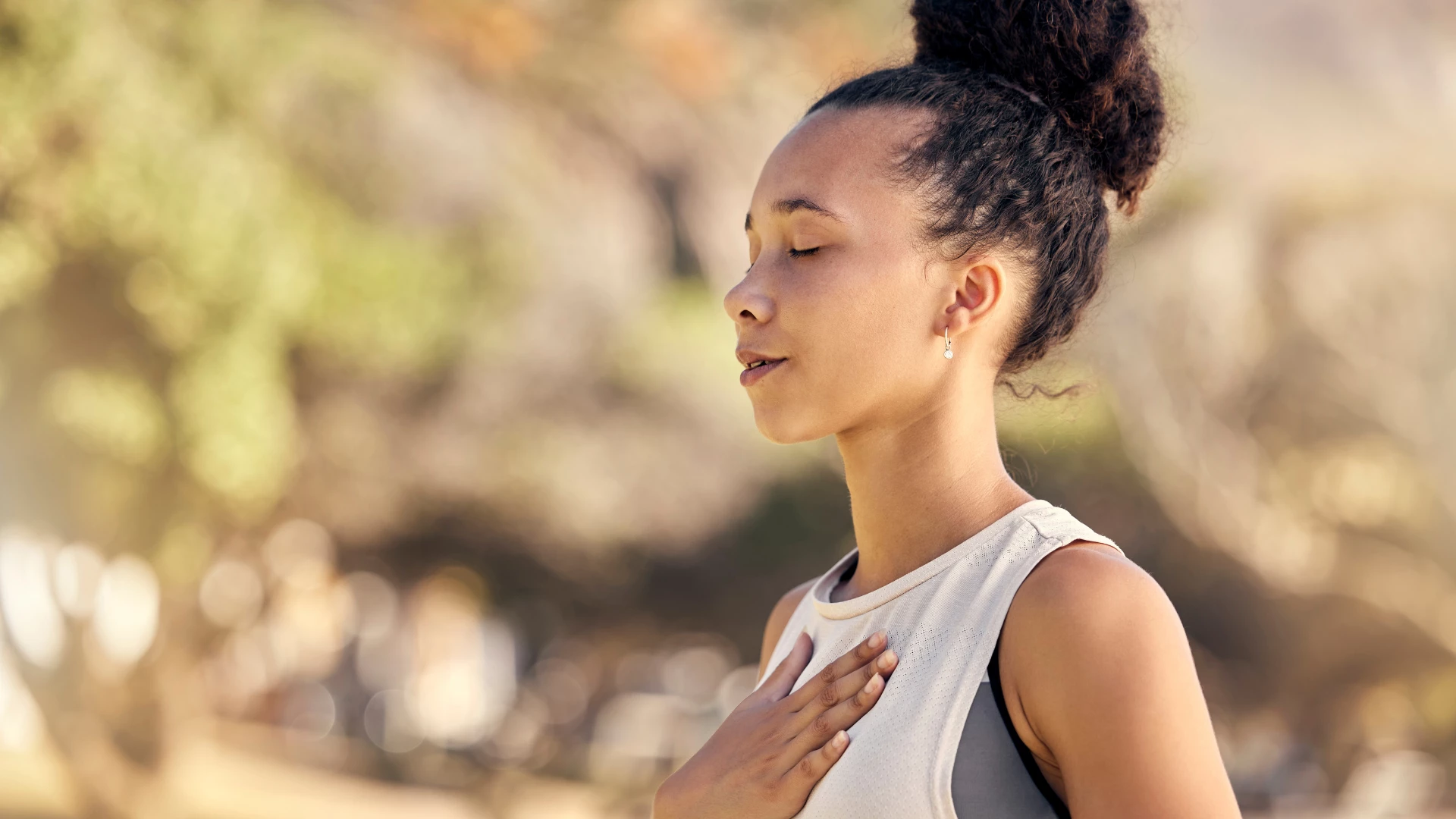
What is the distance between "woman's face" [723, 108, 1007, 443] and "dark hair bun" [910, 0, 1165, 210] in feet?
0.41

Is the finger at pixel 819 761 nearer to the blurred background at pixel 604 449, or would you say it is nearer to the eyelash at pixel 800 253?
the eyelash at pixel 800 253

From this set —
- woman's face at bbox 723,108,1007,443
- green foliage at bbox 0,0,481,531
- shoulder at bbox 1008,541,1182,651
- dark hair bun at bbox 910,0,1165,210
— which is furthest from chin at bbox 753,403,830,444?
green foliage at bbox 0,0,481,531

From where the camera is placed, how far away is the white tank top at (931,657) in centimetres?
85

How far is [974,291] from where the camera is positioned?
3.40 ft

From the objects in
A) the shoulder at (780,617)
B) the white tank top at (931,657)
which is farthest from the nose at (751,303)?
the shoulder at (780,617)

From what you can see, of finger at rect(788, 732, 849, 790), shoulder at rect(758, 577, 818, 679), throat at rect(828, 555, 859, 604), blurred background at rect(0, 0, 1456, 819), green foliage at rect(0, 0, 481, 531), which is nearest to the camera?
finger at rect(788, 732, 849, 790)

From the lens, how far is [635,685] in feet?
20.3

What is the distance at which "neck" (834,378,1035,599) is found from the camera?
1.03 metres

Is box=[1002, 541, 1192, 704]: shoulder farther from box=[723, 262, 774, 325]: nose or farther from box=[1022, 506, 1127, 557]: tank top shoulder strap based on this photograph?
box=[723, 262, 774, 325]: nose

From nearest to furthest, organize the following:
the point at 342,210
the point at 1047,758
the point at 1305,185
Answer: the point at 1047,758 → the point at 342,210 → the point at 1305,185

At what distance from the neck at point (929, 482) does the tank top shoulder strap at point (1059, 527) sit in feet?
0.19

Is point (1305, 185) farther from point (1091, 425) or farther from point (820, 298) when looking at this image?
point (820, 298)

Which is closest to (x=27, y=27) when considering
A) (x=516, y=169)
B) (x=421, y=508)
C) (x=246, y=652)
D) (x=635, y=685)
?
(x=516, y=169)

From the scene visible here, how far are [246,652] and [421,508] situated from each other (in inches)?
42.9
